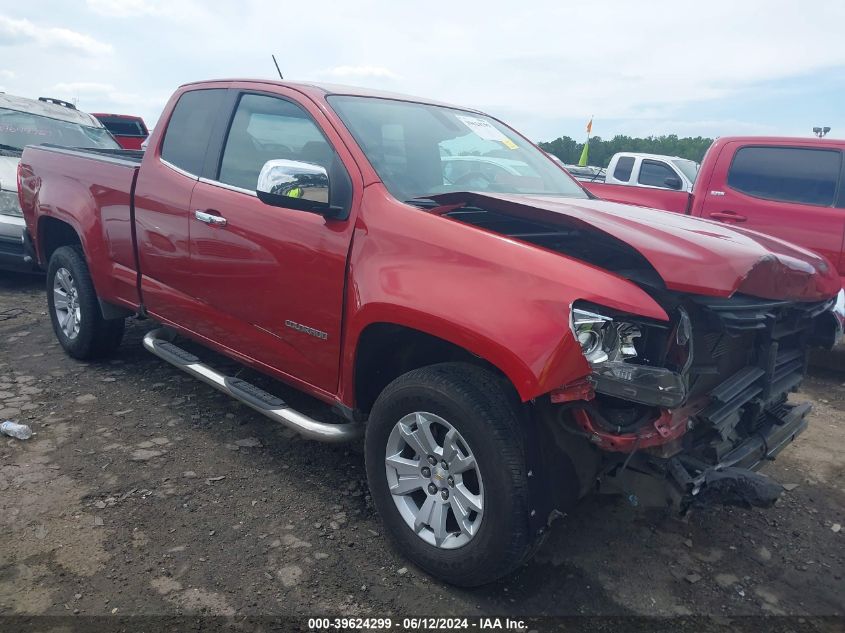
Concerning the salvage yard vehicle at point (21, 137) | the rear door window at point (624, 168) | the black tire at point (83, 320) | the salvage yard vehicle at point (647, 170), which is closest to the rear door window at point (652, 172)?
the salvage yard vehicle at point (647, 170)

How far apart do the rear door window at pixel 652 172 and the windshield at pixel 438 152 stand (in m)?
6.95

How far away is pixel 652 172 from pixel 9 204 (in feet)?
27.9

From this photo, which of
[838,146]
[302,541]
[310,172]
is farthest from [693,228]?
[838,146]

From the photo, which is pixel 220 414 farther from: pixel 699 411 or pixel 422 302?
pixel 699 411

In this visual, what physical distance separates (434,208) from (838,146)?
4.62 meters

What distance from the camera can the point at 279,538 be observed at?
2865 millimetres

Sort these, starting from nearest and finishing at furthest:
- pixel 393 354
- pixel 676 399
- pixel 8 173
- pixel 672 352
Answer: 1. pixel 676 399
2. pixel 672 352
3. pixel 393 354
4. pixel 8 173

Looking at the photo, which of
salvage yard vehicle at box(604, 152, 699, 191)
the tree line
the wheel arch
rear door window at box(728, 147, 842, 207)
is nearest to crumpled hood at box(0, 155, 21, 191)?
the wheel arch

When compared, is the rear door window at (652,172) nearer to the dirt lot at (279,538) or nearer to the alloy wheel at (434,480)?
the dirt lot at (279,538)

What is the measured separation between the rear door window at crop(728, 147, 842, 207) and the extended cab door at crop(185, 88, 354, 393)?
4397 millimetres

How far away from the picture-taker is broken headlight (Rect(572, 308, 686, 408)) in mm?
2129

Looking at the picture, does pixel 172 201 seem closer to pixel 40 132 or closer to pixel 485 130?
pixel 485 130

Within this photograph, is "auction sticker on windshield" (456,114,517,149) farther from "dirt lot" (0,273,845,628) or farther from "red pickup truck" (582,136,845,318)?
"dirt lot" (0,273,845,628)

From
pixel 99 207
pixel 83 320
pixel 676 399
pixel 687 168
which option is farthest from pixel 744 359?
pixel 687 168
